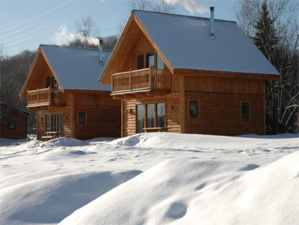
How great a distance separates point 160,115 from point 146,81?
218 centimetres

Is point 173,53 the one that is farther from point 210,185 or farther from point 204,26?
point 210,185

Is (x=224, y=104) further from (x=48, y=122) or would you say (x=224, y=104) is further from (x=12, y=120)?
(x=12, y=120)

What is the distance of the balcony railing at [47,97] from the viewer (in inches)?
1288

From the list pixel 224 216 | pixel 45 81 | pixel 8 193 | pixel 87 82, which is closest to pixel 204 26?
pixel 87 82

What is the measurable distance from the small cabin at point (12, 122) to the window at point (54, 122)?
7.63 meters

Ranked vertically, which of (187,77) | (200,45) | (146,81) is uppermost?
(200,45)

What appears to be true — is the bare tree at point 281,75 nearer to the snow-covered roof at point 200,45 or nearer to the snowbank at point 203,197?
the snow-covered roof at point 200,45

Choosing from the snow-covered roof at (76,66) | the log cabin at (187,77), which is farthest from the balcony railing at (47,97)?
the log cabin at (187,77)

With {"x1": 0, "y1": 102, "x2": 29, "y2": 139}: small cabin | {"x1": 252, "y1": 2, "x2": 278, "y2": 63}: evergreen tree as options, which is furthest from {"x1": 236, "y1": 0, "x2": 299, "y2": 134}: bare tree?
{"x1": 0, "y1": 102, "x2": 29, "y2": 139}: small cabin

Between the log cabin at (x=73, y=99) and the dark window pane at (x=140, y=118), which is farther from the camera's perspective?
the log cabin at (x=73, y=99)

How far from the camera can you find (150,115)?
26094 mm

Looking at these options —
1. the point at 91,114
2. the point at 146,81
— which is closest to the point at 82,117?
the point at 91,114

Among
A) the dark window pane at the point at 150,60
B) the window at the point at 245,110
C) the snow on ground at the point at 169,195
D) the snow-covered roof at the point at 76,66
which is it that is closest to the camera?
the snow on ground at the point at 169,195

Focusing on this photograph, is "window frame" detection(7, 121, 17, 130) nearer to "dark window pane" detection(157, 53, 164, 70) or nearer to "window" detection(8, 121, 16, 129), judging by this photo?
"window" detection(8, 121, 16, 129)
